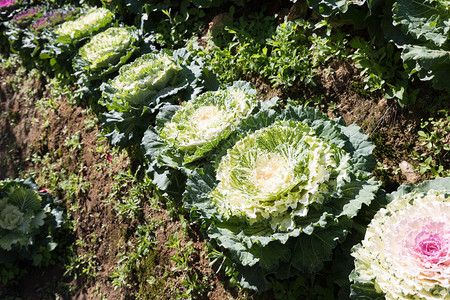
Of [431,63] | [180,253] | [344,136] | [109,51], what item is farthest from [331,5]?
[109,51]

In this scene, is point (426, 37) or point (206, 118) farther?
point (206, 118)

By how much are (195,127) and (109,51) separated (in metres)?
2.15

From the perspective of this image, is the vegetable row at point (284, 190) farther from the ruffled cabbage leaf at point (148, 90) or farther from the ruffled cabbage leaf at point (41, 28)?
the ruffled cabbage leaf at point (41, 28)

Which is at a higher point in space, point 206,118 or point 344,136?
point 344,136

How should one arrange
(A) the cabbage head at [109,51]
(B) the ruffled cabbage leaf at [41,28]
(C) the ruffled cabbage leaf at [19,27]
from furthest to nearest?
1. (C) the ruffled cabbage leaf at [19,27]
2. (B) the ruffled cabbage leaf at [41,28]
3. (A) the cabbage head at [109,51]

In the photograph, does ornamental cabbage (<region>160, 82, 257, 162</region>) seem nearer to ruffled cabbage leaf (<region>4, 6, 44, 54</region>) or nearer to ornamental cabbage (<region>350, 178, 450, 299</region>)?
ornamental cabbage (<region>350, 178, 450, 299</region>)

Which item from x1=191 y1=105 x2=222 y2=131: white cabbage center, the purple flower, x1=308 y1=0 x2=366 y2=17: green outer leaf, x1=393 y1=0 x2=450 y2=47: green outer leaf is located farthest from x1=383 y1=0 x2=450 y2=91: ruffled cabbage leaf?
the purple flower

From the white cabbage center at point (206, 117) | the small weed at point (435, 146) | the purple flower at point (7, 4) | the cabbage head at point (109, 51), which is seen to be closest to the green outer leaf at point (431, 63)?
the small weed at point (435, 146)

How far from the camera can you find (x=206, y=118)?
106 inches

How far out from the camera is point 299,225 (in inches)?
78.2

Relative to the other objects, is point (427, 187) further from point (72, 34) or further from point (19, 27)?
point (19, 27)

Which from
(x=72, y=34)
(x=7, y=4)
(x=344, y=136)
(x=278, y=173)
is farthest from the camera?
(x=7, y=4)

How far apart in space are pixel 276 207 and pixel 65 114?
4080 mm

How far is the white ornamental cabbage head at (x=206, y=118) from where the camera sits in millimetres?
2586
